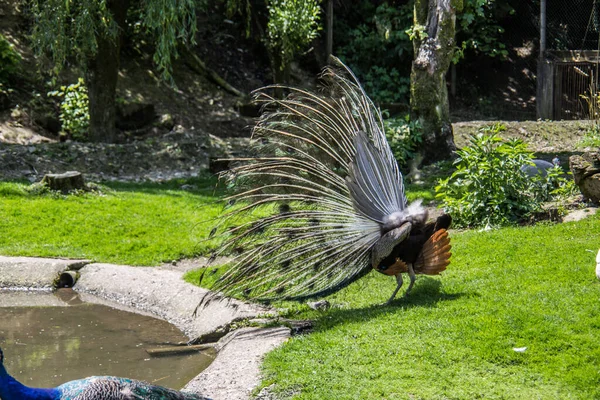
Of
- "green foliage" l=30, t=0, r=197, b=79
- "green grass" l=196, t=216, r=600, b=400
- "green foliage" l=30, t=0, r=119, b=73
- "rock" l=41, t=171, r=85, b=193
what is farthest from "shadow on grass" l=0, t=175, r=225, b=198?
"green grass" l=196, t=216, r=600, b=400

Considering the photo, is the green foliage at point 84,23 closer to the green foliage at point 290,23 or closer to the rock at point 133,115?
the rock at point 133,115

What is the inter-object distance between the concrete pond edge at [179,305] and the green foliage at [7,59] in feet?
28.0

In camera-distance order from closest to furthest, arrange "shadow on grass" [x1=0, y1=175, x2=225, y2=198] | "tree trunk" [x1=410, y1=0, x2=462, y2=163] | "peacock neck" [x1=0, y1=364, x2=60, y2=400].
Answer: "peacock neck" [x1=0, y1=364, x2=60, y2=400] → "shadow on grass" [x1=0, y1=175, x2=225, y2=198] → "tree trunk" [x1=410, y1=0, x2=462, y2=163]

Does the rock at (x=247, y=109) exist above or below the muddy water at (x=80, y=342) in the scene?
above

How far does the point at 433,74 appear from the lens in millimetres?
13508

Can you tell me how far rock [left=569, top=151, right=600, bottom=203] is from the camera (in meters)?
9.79

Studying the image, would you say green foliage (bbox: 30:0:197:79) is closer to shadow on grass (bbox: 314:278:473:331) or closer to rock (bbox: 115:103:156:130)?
rock (bbox: 115:103:156:130)

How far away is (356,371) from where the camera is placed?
242 inches

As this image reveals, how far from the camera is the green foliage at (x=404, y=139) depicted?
14000 mm

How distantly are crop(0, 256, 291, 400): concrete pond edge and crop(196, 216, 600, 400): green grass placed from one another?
0.93 ft

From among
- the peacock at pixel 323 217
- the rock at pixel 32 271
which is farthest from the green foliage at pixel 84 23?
the peacock at pixel 323 217

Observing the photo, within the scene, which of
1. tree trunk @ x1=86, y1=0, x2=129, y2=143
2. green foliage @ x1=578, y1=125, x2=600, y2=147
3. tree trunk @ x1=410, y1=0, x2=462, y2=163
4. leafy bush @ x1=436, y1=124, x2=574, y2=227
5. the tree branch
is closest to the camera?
leafy bush @ x1=436, y1=124, x2=574, y2=227

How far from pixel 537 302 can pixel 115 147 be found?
1034 cm

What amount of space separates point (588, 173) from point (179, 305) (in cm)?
528
